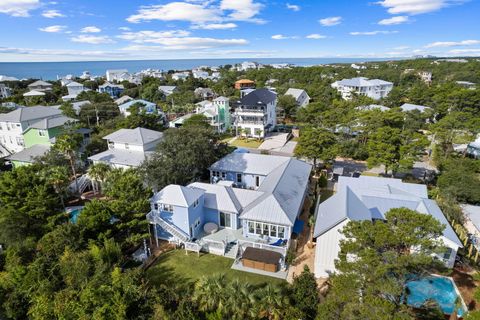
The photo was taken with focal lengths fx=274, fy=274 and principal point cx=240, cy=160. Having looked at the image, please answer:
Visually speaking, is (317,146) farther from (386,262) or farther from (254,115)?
(386,262)

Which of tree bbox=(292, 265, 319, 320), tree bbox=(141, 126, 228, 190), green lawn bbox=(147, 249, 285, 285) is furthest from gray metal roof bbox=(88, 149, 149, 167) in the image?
tree bbox=(292, 265, 319, 320)

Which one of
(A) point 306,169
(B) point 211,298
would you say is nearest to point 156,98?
(A) point 306,169

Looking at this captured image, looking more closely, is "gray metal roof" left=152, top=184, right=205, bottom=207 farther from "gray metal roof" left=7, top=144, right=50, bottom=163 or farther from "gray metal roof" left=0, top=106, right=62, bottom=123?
"gray metal roof" left=0, top=106, right=62, bottom=123

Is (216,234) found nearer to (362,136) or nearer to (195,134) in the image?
(195,134)

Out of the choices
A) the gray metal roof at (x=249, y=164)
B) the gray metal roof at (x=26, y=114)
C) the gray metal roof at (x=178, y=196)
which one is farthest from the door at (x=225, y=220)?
the gray metal roof at (x=26, y=114)

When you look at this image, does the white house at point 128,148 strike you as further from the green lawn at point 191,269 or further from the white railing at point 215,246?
the white railing at point 215,246
